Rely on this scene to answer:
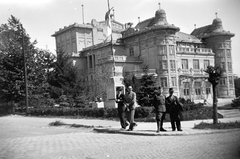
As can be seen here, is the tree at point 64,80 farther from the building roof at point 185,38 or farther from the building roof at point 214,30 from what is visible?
the building roof at point 214,30

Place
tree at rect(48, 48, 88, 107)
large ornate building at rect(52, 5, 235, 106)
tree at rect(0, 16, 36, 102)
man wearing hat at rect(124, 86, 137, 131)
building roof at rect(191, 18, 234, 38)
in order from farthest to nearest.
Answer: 1. building roof at rect(191, 18, 234, 38)
2. large ornate building at rect(52, 5, 235, 106)
3. tree at rect(48, 48, 88, 107)
4. tree at rect(0, 16, 36, 102)
5. man wearing hat at rect(124, 86, 137, 131)

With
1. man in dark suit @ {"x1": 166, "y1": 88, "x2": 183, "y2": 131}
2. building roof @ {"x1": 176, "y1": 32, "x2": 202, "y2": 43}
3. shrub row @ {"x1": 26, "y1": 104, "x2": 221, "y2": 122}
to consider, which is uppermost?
building roof @ {"x1": 176, "y1": 32, "x2": 202, "y2": 43}

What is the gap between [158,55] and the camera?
5412cm

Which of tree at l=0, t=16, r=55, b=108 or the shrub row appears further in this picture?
tree at l=0, t=16, r=55, b=108

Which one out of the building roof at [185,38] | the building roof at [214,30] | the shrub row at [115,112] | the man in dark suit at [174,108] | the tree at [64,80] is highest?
the building roof at [214,30]

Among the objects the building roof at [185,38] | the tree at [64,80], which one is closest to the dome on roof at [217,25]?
the building roof at [185,38]

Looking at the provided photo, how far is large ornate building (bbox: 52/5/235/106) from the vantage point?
53.8m

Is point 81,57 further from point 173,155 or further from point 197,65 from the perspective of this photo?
point 173,155

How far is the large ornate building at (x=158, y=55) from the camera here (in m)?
53.8

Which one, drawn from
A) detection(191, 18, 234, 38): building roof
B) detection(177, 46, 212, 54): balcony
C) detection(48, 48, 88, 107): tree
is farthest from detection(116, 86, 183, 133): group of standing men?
detection(191, 18, 234, 38): building roof

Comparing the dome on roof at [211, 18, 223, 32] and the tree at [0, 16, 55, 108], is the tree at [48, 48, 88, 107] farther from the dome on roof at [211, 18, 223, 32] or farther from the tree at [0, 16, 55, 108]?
the dome on roof at [211, 18, 223, 32]

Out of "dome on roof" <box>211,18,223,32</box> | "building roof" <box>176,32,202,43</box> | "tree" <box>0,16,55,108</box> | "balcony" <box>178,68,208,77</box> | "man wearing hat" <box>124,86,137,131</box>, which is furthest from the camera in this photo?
"dome on roof" <box>211,18,223,32</box>

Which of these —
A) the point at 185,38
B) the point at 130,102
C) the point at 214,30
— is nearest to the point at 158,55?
the point at 185,38

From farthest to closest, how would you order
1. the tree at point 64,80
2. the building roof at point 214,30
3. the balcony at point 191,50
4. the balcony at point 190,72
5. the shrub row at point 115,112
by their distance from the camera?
the building roof at point 214,30 → the balcony at point 191,50 → the balcony at point 190,72 → the tree at point 64,80 → the shrub row at point 115,112
